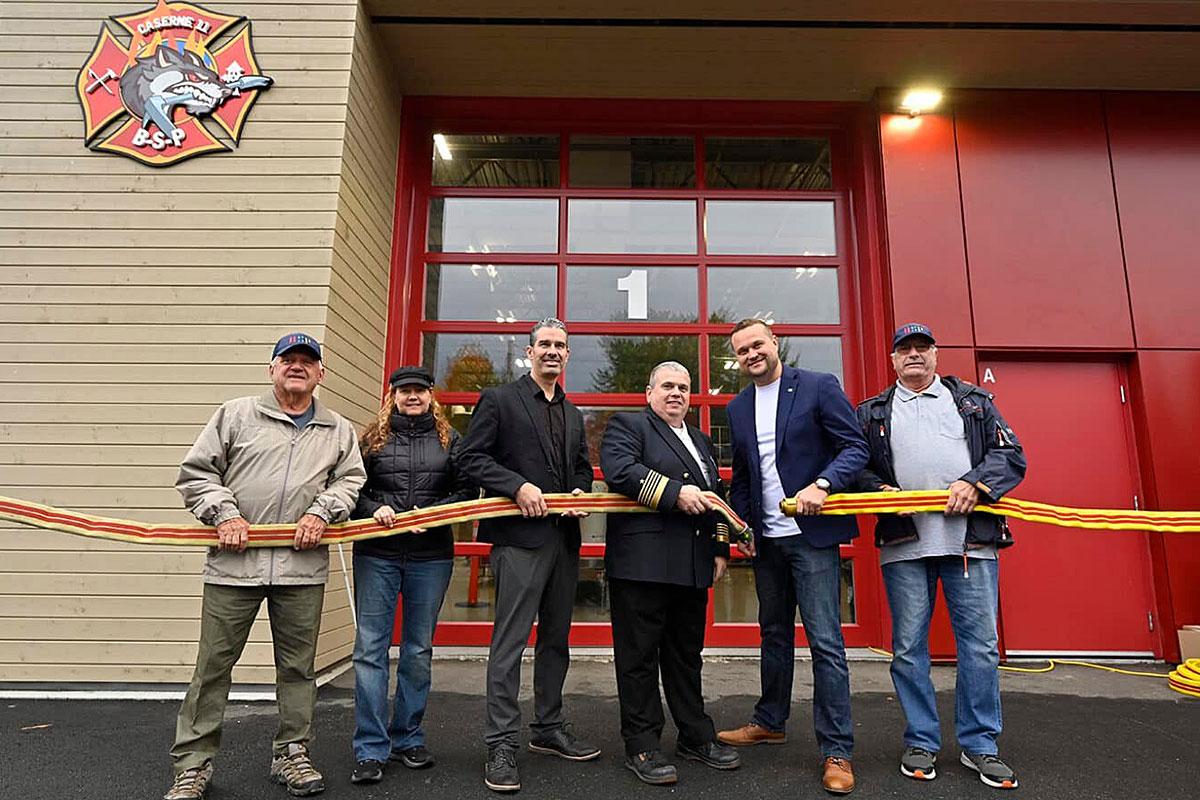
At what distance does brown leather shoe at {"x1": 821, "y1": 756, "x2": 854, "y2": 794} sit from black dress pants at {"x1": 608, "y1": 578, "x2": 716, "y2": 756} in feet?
1.59

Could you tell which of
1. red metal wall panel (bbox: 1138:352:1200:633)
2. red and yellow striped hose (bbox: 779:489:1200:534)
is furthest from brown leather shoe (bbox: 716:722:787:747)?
red metal wall panel (bbox: 1138:352:1200:633)

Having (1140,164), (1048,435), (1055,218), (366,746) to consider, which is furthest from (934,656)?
(1140,164)

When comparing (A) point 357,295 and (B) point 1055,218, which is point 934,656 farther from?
(A) point 357,295

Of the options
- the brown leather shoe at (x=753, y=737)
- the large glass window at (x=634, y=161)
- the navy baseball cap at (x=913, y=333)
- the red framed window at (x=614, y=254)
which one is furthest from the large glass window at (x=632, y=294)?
the brown leather shoe at (x=753, y=737)

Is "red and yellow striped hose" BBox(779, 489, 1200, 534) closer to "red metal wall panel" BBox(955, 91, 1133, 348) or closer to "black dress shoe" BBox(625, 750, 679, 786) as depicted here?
"black dress shoe" BBox(625, 750, 679, 786)

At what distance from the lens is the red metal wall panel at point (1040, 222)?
529cm

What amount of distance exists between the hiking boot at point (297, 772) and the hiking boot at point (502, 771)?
2.17 ft

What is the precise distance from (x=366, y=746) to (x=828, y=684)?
1.96 meters

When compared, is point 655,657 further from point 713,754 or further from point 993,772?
point 993,772

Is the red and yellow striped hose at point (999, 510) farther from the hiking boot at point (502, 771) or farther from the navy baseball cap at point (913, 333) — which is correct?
the hiking boot at point (502, 771)

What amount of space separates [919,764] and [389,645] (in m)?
2.29

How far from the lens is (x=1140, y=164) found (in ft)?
18.3

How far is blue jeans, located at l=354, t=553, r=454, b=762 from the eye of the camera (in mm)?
2777

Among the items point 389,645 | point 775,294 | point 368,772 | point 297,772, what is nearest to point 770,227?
point 775,294
